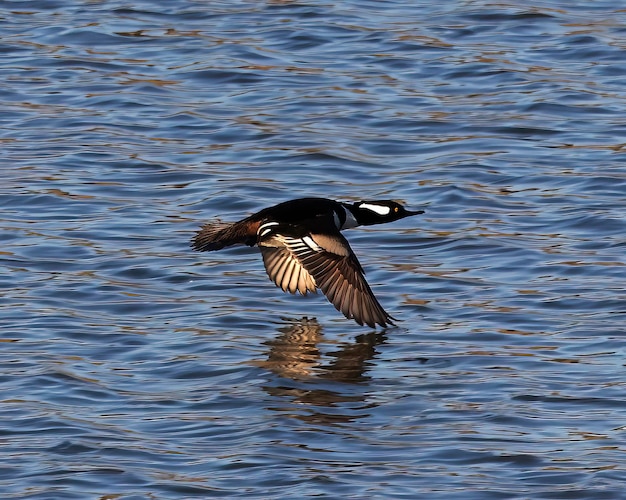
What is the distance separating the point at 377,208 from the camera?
998 cm

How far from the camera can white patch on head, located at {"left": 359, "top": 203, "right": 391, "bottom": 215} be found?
9.97 meters

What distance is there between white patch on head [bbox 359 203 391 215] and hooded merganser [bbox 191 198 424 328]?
0.12m

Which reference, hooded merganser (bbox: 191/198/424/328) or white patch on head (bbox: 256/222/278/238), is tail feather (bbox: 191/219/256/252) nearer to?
hooded merganser (bbox: 191/198/424/328)

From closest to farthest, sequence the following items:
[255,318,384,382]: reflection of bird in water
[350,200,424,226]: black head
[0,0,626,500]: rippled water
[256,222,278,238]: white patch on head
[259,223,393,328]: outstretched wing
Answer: [0,0,626,500]: rippled water < [255,318,384,382]: reflection of bird in water < [259,223,393,328]: outstretched wing < [256,222,278,238]: white patch on head < [350,200,424,226]: black head

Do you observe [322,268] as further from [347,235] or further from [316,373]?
[347,235]

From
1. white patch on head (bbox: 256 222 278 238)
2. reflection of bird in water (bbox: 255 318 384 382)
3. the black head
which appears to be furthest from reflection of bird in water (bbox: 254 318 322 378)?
the black head

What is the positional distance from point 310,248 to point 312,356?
79 cm

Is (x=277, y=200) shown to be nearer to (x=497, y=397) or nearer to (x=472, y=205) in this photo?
(x=472, y=205)

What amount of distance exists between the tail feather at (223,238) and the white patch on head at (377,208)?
87 centimetres

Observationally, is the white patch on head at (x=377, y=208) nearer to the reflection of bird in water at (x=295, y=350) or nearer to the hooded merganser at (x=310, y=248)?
the hooded merganser at (x=310, y=248)

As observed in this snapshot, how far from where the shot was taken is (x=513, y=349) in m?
8.41

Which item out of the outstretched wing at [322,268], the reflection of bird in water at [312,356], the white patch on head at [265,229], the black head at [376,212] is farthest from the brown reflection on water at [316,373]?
the black head at [376,212]

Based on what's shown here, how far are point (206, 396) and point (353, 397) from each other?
0.73 meters

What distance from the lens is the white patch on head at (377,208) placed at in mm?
9969
